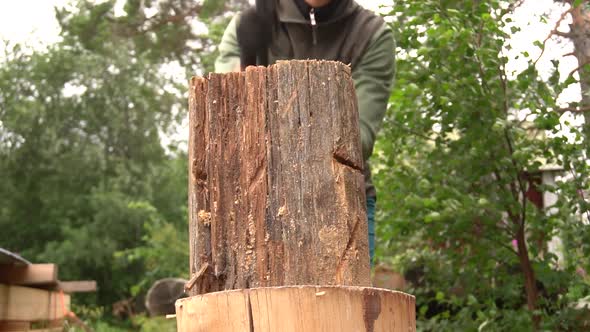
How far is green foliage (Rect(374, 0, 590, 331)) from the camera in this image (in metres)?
4.91

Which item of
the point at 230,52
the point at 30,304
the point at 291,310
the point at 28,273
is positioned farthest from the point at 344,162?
the point at 30,304

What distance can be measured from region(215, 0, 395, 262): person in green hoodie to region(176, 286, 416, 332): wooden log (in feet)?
3.88

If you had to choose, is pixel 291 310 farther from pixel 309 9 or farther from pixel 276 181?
pixel 309 9

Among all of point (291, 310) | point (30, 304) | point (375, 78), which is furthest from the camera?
point (30, 304)

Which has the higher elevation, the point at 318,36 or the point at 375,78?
the point at 318,36

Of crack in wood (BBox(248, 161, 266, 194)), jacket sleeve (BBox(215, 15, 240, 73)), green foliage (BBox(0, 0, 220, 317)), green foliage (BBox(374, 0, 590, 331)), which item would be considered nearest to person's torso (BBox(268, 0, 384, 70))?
jacket sleeve (BBox(215, 15, 240, 73))

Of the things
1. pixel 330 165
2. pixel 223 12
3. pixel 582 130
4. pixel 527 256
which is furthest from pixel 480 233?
pixel 223 12

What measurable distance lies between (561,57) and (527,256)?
1.20m

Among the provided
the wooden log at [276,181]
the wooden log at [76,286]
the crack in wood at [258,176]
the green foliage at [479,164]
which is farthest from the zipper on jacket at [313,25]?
the wooden log at [76,286]

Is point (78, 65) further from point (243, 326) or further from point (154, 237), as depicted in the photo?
point (243, 326)

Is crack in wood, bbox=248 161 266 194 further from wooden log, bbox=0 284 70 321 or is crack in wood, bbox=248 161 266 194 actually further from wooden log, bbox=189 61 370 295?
wooden log, bbox=0 284 70 321

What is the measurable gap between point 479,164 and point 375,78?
214 cm

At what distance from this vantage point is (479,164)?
5199mm

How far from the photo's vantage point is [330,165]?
2.24 m
